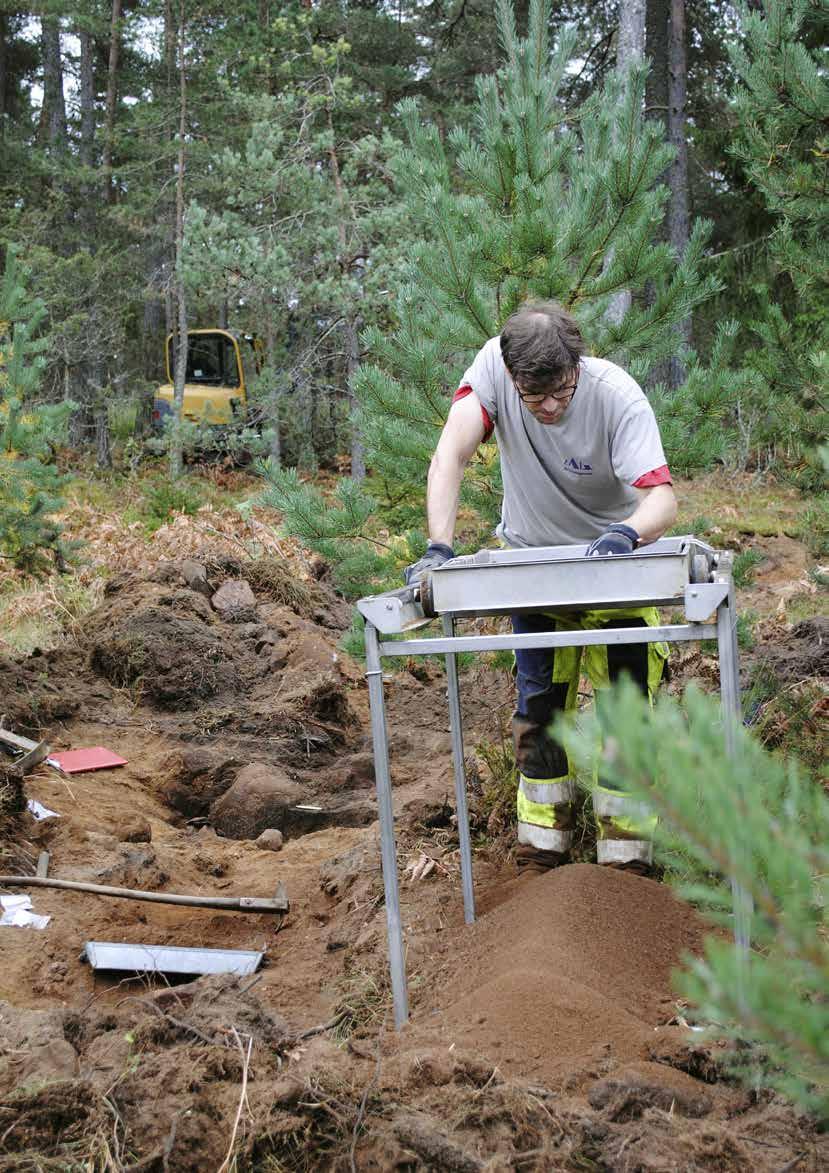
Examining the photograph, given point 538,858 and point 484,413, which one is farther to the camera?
point 538,858

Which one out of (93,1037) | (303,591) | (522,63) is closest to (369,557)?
(522,63)

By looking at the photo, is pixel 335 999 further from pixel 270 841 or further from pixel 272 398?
pixel 272 398

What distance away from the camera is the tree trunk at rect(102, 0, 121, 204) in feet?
67.4

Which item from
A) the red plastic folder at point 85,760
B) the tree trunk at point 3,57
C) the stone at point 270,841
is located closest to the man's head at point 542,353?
the stone at point 270,841

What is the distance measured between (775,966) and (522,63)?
5.09 m

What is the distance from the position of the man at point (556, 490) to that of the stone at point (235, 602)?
5.44 meters

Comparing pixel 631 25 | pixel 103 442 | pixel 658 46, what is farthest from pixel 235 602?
pixel 658 46

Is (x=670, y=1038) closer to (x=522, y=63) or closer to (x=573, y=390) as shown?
(x=573, y=390)

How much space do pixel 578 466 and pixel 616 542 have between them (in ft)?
2.56

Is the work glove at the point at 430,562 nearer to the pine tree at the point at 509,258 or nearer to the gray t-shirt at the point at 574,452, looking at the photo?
the gray t-shirt at the point at 574,452

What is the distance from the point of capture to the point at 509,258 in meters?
5.09

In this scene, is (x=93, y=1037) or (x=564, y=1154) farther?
(x=93, y=1037)

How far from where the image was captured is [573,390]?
3652 mm

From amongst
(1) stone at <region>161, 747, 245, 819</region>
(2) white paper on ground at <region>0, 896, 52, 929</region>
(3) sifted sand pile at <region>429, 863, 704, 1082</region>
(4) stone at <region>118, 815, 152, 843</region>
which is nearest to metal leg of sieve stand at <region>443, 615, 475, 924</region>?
(3) sifted sand pile at <region>429, 863, 704, 1082</region>
